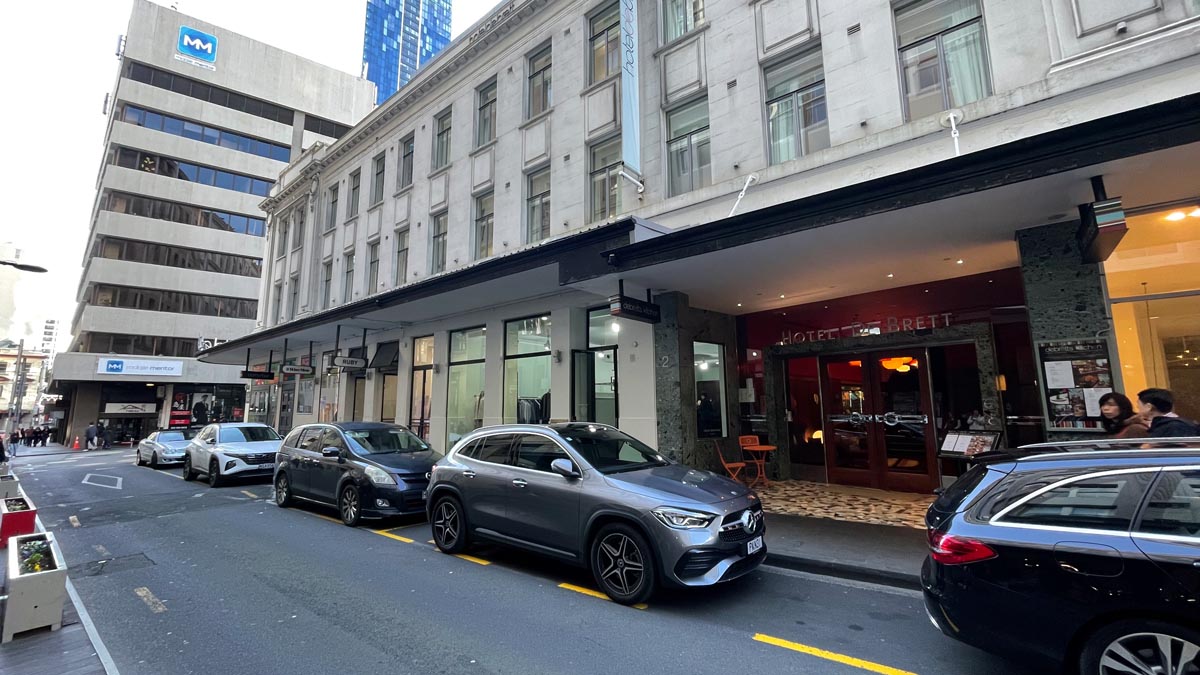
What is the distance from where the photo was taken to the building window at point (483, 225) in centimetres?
1591

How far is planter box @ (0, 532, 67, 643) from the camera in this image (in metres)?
4.53

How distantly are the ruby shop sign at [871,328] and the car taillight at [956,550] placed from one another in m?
7.07

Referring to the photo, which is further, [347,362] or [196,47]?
[196,47]

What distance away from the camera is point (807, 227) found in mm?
6812

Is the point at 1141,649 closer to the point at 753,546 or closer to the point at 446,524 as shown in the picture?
the point at 753,546

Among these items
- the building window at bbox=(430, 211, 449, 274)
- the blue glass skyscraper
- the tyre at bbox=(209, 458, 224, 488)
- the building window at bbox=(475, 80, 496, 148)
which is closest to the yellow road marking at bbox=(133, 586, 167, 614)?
the tyre at bbox=(209, 458, 224, 488)

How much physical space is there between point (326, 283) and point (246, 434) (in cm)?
961

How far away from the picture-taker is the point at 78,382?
125 feet

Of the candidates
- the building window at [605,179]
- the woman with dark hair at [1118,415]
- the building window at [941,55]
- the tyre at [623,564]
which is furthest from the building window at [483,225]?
the woman with dark hair at [1118,415]

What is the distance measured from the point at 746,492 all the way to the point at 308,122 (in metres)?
53.1

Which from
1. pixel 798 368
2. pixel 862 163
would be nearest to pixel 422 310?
pixel 798 368

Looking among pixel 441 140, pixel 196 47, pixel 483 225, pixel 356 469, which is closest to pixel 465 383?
pixel 483 225

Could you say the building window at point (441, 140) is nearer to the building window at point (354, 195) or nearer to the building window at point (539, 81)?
the building window at point (539, 81)

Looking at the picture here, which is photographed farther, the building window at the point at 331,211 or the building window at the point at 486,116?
the building window at the point at 331,211
